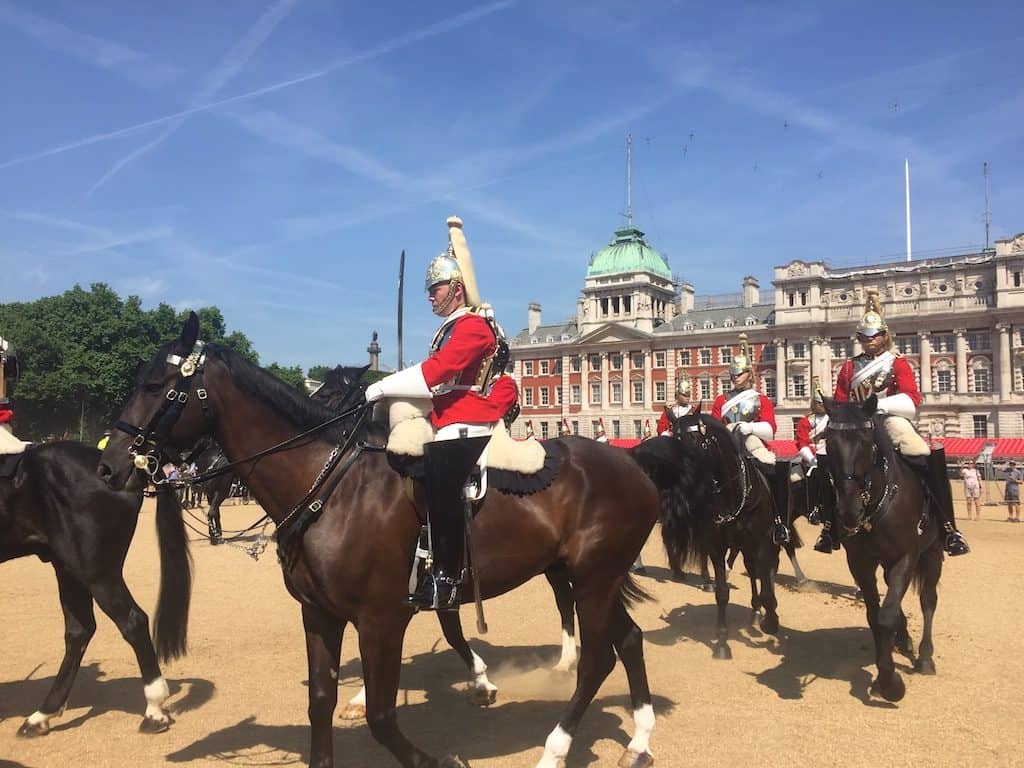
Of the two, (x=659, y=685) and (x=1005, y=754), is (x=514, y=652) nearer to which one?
(x=659, y=685)

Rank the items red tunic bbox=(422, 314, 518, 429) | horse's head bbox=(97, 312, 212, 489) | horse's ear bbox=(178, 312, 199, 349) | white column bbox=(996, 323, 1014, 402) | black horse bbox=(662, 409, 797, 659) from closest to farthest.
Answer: horse's head bbox=(97, 312, 212, 489)
horse's ear bbox=(178, 312, 199, 349)
red tunic bbox=(422, 314, 518, 429)
black horse bbox=(662, 409, 797, 659)
white column bbox=(996, 323, 1014, 402)

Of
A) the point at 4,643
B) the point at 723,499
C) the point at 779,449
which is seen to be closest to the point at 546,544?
the point at 723,499

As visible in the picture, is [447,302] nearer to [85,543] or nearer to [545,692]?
[85,543]

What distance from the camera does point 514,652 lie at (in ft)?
31.4

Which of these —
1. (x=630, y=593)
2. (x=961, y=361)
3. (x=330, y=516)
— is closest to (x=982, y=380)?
(x=961, y=361)

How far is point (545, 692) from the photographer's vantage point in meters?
8.05

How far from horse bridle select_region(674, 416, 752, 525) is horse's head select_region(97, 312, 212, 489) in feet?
20.5

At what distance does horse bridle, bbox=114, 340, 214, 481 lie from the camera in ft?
16.6

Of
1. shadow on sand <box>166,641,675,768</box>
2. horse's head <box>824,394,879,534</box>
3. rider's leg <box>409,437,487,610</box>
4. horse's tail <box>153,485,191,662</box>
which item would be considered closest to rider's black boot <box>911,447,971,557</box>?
horse's head <box>824,394,879,534</box>

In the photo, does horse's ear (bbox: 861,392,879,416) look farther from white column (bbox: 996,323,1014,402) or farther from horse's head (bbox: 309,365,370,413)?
white column (bbox: 996,323,1014,402)

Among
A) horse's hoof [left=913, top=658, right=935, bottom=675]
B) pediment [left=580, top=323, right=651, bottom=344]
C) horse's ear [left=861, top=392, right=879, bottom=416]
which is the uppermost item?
pediment [left=580, top=323, right=651, bottom=344]

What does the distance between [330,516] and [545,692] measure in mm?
3986

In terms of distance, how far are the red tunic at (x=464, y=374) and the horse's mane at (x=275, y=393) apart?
31.4 inches

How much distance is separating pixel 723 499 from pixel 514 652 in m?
3.26
